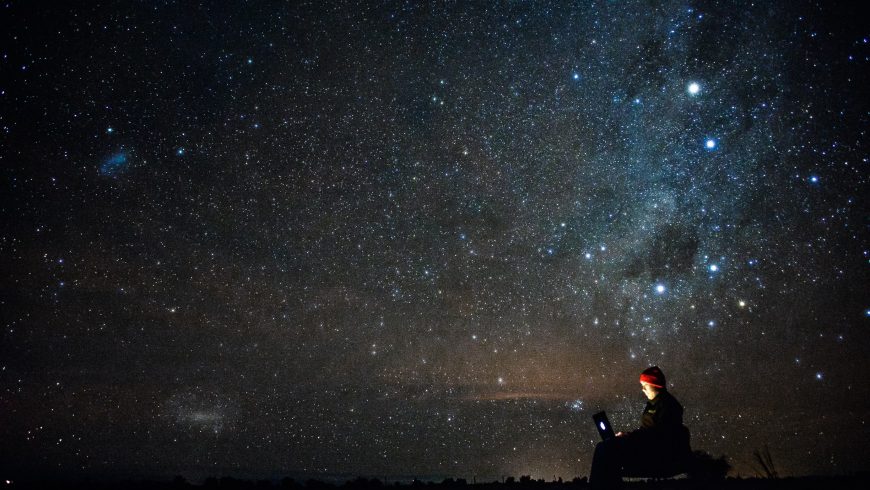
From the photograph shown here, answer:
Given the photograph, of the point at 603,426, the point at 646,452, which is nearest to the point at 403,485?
the point at 603,426

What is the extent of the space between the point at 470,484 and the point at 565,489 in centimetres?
164

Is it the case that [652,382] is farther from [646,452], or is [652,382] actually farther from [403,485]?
[403,485]

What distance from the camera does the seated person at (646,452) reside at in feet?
12.5

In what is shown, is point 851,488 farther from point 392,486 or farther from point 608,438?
point 392,486

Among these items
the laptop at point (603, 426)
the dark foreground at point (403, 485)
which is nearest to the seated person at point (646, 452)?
the laptop at point (603, 426)

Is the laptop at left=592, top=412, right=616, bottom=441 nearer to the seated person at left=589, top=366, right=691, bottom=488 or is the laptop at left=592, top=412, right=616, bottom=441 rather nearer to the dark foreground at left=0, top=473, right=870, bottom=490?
the seated person at left=589, top=366, right=691, bottom=488

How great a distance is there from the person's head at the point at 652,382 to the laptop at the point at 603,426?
50 centimetres

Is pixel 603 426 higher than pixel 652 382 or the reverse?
the reverse

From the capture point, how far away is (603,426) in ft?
13.5

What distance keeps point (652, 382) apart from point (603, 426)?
2.02ft

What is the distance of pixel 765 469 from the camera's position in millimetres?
8633

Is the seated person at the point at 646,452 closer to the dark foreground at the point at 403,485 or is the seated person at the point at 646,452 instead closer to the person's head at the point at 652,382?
the person's head at the point at 652,382

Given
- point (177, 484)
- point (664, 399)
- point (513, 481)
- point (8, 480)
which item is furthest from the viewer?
point (513, 481)

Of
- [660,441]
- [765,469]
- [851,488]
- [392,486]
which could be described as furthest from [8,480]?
[765,469]
